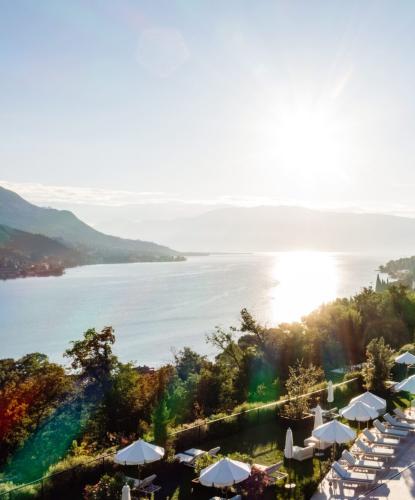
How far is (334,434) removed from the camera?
1157 cm

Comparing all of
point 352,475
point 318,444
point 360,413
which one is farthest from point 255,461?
point 360,413

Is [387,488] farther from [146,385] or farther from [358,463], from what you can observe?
[146,385]

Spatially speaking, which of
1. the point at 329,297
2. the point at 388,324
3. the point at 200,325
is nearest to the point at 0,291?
the point at 200,325

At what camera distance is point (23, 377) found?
3300 cm

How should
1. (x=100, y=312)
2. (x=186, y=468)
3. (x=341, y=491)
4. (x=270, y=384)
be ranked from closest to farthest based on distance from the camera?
(x=341, y=491)
(x=186, y=468)
(x=270, y=384)
(x=100, y=312)

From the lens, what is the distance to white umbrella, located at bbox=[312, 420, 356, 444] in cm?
1151

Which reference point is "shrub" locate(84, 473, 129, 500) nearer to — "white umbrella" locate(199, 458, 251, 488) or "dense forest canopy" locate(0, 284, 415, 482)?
"white umbrella" locate(199, 458, 251, 488)

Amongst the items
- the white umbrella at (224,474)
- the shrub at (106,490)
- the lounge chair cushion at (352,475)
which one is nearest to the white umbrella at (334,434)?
the lounge chair cushion at (352,475)

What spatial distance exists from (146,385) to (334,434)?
43.5 ft

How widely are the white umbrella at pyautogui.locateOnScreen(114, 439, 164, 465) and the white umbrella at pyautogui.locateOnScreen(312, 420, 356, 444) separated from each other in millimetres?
3724

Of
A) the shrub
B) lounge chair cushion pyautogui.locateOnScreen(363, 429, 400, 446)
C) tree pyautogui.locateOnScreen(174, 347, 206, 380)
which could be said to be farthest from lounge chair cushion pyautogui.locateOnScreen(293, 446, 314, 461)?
tree pyautogui.locateOnScreen(174, 347, 206, 380)

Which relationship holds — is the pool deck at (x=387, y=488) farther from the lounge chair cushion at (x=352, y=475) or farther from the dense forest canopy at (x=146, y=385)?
the dense forest canopy at (x=146, y=385)

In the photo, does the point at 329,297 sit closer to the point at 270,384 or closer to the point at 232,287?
the point at 232,287

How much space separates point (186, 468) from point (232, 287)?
117 metres
